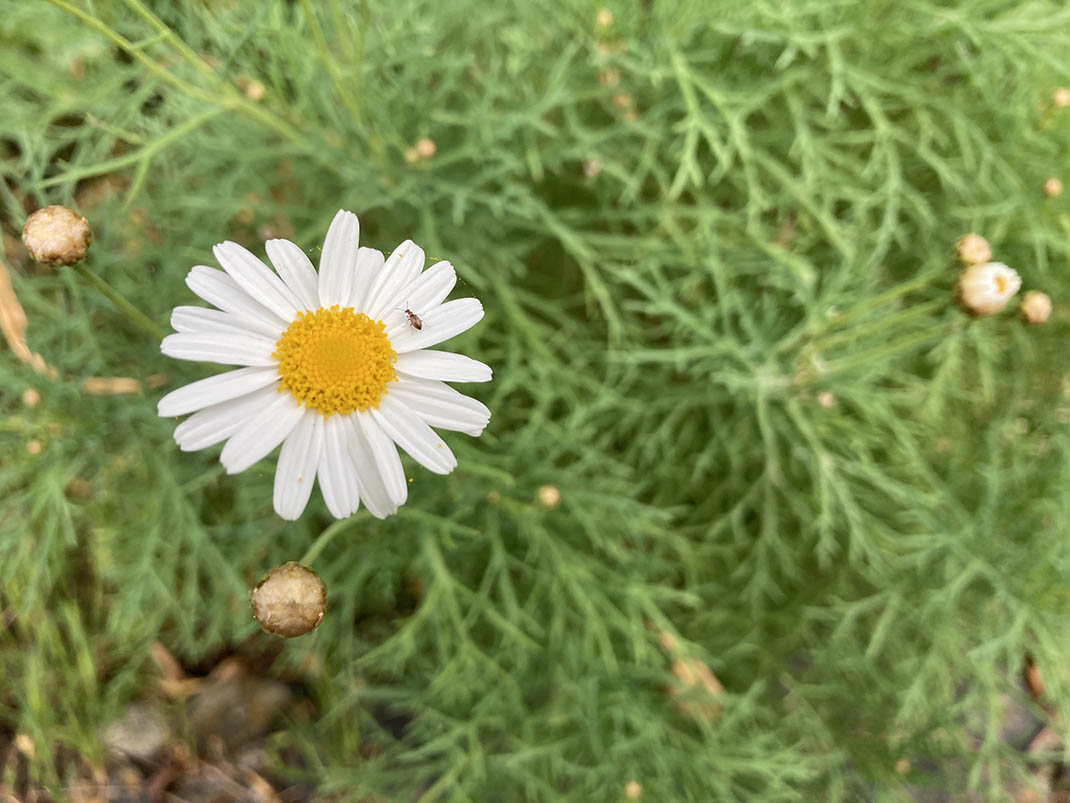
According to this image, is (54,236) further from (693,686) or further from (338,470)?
(693,686)

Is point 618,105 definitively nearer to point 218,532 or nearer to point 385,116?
point 385,116

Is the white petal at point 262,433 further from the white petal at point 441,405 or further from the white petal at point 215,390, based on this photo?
the white petal at point 441,405

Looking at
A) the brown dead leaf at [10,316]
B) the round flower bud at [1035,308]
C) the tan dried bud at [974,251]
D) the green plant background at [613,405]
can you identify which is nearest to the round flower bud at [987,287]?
the tan dried bud at [974,251]

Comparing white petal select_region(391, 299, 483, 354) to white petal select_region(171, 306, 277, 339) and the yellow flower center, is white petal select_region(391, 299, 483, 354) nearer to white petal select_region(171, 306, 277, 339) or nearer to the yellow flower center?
the yellow flower center

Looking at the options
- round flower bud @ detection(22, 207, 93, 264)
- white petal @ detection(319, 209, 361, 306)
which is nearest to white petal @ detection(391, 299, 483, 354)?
white petal @ detection(319, 209, 361, 306)

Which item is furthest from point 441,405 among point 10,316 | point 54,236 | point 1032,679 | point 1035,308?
point 1032,679

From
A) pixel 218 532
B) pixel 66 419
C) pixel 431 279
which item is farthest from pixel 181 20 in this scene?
pixel 218 532
